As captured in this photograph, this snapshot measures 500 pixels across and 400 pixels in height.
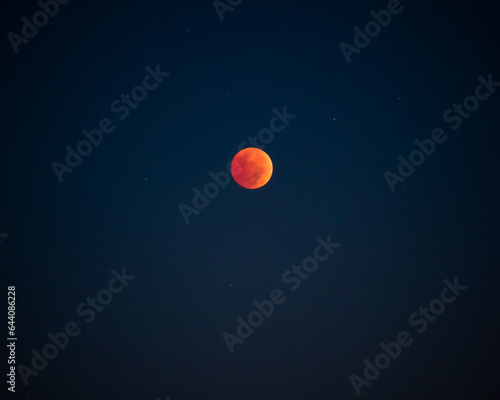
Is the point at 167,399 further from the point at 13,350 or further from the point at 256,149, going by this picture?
the point at 256,149

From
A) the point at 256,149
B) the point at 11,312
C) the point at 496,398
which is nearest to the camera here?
the point at 11,312

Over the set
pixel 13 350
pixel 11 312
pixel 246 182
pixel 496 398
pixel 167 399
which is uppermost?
pixel 11 312

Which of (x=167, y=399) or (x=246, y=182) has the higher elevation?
(x=246, y=182)

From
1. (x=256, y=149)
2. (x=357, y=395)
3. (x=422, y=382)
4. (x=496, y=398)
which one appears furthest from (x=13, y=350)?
(x=496, y=398)

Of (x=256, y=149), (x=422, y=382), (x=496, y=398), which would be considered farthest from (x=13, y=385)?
(x=496, y=398)

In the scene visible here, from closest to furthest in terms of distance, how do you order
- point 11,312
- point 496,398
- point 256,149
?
1. point 11,312
2. point 256,149
3. point 496,398

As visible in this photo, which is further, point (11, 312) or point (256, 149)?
point (256, 149)

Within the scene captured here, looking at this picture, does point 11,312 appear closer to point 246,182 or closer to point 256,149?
point 246,182
